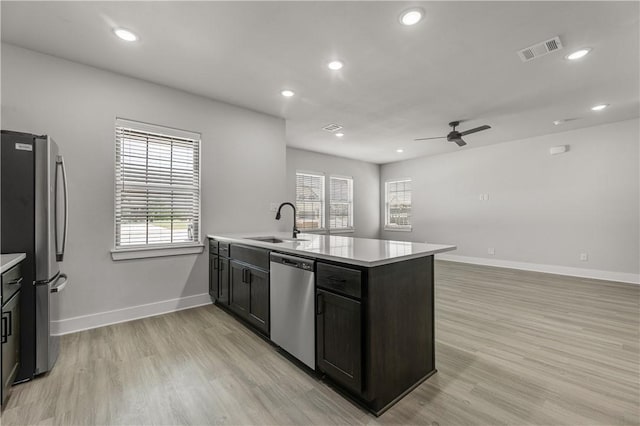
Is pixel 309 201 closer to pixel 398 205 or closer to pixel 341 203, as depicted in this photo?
pixel 341 203

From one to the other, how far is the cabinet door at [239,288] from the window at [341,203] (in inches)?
185

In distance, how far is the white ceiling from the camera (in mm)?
2172

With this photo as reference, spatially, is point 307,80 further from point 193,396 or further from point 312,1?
point 193,396

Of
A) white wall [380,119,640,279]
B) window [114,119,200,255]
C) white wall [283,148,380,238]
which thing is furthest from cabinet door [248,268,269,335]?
white wall [380,119,640,279]

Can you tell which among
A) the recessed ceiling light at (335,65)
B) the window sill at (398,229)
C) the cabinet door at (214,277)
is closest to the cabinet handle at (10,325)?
the cabinet door at (214,277)

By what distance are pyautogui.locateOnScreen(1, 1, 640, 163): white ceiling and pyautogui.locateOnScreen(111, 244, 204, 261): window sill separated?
1.94 metres

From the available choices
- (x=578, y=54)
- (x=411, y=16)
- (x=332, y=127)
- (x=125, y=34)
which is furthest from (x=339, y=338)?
(x=332, y=127)

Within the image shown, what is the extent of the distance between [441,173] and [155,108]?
21.3 ft

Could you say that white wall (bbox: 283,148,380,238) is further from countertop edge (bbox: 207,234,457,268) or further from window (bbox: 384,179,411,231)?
countertop edge (bbox: 207,234,457,268)

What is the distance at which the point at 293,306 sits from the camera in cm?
217

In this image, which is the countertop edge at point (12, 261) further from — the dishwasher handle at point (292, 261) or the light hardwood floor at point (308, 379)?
the dishwasher handle at point (292, 261)

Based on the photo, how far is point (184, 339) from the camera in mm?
2652

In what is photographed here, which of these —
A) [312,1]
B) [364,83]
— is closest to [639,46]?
[364,83]

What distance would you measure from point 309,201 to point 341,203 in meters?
1.12
